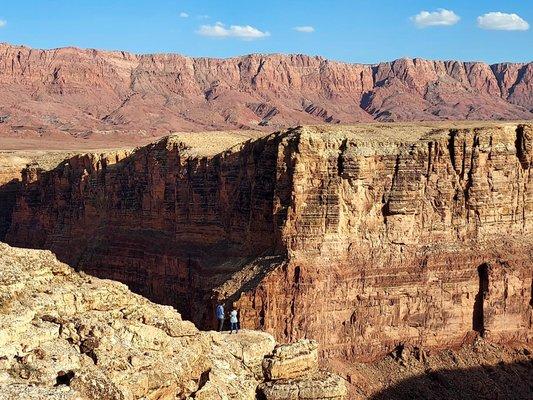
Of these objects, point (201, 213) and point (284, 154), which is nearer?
point (284, 154)

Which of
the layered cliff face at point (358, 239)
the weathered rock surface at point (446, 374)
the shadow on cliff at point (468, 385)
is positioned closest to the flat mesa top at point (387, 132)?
the layered cliff face at point (358, 239)

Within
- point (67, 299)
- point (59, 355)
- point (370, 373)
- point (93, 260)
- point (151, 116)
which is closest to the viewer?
point (59, 355)

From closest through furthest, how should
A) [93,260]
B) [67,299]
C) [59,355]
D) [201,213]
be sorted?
[59,355] < [67,299] < [201,213] < [93,260]

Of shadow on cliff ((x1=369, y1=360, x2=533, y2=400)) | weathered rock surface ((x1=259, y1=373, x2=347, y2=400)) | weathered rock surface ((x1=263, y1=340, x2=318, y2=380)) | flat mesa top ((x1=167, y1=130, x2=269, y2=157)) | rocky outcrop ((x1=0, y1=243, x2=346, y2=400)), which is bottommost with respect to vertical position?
shadow on cliff ((x1=369, y1=360, x2=533, y2=400))

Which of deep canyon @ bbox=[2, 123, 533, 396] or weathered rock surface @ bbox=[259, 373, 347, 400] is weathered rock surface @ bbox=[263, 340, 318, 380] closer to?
weathered rock surface @ bbox=[259, 373, 347, 400]

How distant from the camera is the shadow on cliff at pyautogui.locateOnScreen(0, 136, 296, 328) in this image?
1848 inches

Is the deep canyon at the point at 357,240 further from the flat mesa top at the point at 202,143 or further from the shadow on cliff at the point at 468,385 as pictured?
the shadow on cliff at the point at 468,385

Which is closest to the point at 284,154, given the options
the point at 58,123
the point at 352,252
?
the point at 352,252

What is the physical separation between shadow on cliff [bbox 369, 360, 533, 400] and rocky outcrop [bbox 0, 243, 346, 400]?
69.6 ft

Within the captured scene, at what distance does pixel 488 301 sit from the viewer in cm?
4662

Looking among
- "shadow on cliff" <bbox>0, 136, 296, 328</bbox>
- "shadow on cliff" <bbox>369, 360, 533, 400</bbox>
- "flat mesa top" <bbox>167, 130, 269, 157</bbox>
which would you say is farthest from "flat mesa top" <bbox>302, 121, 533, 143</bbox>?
"shadow on cliff" <bbox>369, 360, 533, 400</bbox>

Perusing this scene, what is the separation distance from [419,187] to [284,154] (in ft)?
30.5

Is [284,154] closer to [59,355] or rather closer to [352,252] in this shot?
[352,252]

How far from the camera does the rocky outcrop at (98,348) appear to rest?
1587 centimetres
